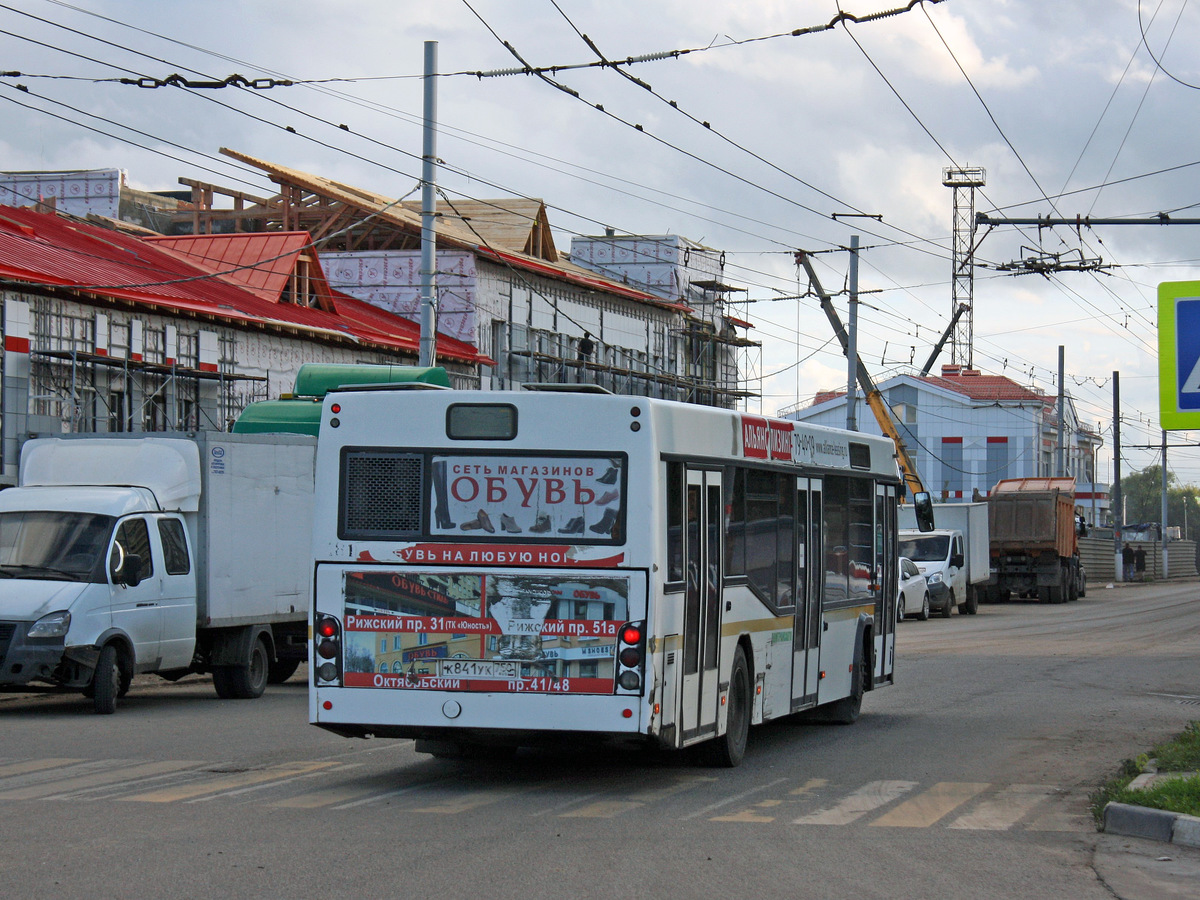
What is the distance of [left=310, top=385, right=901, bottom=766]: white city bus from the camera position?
1000 centimetres

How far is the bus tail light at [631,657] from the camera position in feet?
32.5

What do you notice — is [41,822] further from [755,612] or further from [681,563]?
[755,612]

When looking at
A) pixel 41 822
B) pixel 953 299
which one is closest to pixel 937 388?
pixel 953 299

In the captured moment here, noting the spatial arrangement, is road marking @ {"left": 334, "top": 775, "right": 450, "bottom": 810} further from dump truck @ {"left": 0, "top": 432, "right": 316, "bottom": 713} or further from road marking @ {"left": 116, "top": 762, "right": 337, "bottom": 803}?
dump truck @ {"left": 0, "top": 432, "right": 316, "bottom": 713}

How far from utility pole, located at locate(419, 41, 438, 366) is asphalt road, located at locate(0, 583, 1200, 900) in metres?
7.76

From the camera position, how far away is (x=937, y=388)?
86.2m

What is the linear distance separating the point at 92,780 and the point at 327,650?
6.44 ft

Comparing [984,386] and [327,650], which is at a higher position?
[984,386]

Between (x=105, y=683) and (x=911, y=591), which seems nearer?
(x=105, y=683)

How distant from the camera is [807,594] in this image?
1343cm

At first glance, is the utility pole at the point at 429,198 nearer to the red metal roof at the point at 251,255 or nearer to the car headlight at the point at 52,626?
the car headlight at the point at 52,626

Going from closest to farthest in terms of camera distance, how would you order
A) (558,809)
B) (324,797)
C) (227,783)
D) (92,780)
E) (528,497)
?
(558,809) → (324,797) → (528,497) → (227,783) → (92,780)

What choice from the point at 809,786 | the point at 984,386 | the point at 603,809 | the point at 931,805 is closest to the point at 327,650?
the point at 603,809

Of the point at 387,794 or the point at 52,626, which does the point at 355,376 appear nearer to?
Answer: the point at 52,626
